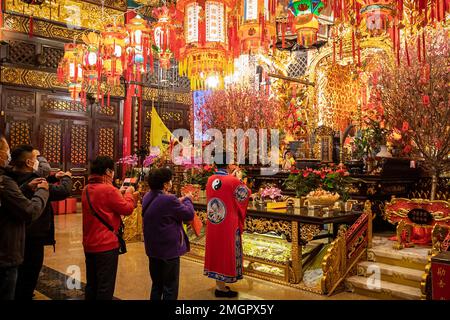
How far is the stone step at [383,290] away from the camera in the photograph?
3678 millimetres

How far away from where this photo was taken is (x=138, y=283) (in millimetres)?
4273

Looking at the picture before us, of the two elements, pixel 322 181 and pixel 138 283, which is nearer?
pixel 138 283

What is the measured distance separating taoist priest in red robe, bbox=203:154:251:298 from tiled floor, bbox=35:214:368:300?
227 mm

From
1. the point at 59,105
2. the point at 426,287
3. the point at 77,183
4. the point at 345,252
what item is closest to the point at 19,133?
the point at 59,105

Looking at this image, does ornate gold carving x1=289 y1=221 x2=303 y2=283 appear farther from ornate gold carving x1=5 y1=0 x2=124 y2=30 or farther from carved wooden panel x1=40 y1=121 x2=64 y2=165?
carved wooden panel x1=40 y1=121 x2=64 y2=165

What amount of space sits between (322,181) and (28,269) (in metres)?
3.16

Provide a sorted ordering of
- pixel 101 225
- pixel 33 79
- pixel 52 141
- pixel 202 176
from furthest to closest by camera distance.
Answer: pixel 52 141, pixel 33 79, pixel 202 176, pixel 101 225

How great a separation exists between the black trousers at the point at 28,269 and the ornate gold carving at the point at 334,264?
2489 mm

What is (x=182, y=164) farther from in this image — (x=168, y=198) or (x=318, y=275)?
(x=168, y=198)

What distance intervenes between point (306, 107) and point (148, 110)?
14.6 ft

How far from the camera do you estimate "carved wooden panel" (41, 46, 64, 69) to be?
975cm

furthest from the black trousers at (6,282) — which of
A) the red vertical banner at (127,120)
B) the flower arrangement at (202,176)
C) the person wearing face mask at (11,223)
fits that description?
the red vertical banner at (127,120)

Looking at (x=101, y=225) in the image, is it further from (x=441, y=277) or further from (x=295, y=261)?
(x=441, y=277)

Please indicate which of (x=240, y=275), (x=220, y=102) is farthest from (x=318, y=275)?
(x=220, y=102)
